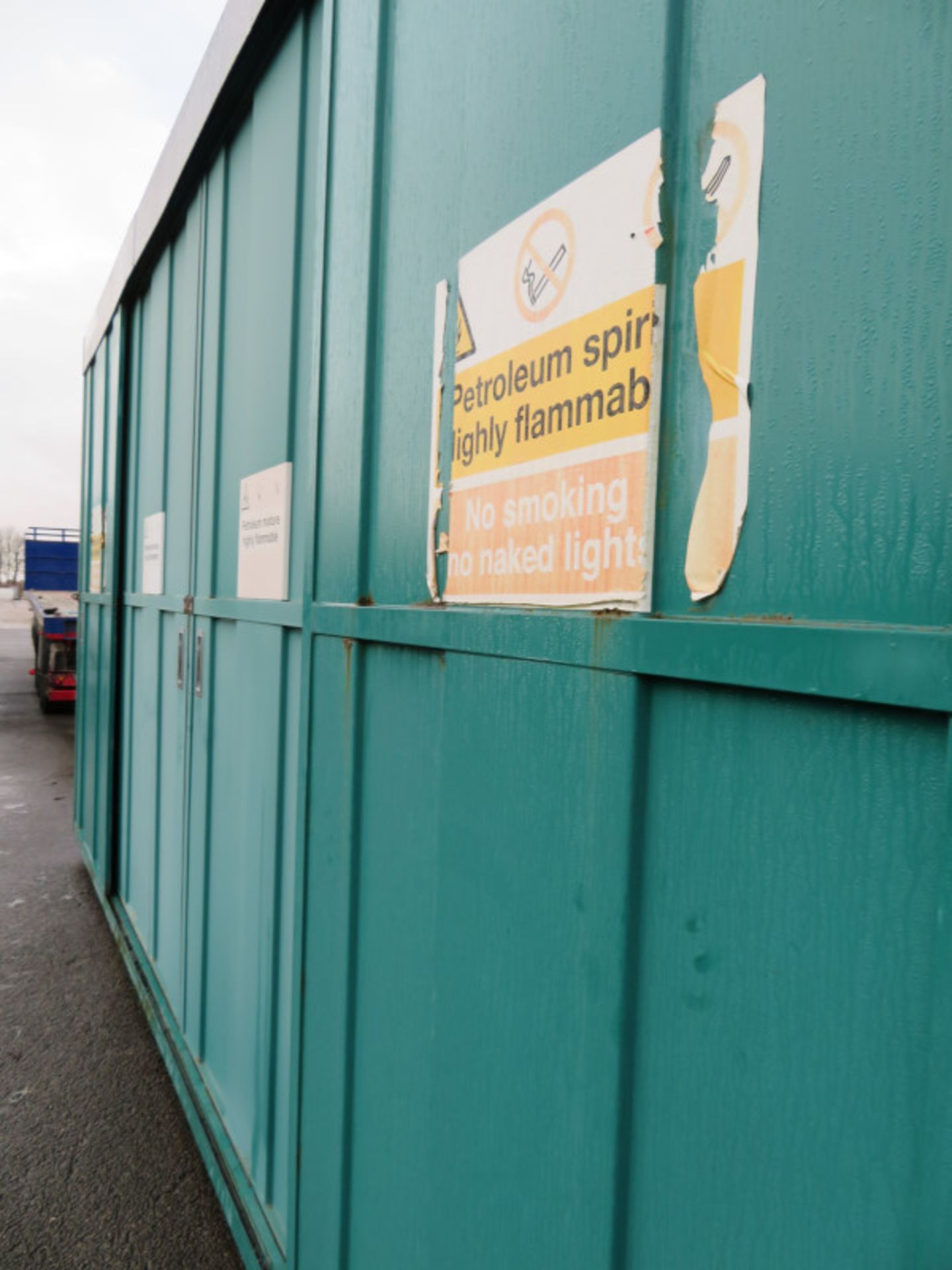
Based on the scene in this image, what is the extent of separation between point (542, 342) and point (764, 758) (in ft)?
1.86

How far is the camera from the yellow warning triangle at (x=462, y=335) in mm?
1198

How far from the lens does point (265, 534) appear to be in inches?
84.1

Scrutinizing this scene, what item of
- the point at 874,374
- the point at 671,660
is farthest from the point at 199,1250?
the point at 874,374

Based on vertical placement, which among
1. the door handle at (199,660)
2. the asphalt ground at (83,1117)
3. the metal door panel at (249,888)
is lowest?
the asphalt ground at (83,1117)

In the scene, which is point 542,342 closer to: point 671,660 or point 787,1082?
point 671,660

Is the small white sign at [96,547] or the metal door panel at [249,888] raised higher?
the small white sign at [96,547]

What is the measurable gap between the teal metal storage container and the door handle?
65 cm

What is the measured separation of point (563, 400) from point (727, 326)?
0.80 feet

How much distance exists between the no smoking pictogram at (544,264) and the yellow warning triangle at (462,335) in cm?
12

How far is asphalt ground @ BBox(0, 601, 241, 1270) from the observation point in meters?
2.21

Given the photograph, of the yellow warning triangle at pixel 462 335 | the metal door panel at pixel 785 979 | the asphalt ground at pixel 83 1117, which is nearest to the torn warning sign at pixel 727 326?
the metal door panel at pixel 785 979

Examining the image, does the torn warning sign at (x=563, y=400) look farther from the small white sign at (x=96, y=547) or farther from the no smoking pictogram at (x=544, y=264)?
the small white sign at (x=96, y=547)

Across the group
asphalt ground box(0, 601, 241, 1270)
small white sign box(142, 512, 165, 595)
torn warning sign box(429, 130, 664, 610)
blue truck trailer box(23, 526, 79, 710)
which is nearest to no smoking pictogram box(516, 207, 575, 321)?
torn warning sign box(429, 130, 664, 610)

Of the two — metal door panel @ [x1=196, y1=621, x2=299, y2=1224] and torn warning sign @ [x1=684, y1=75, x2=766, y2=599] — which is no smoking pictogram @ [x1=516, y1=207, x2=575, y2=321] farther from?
metal door panel @ [x1=196, y1=621, x2=299, y2=1224]
